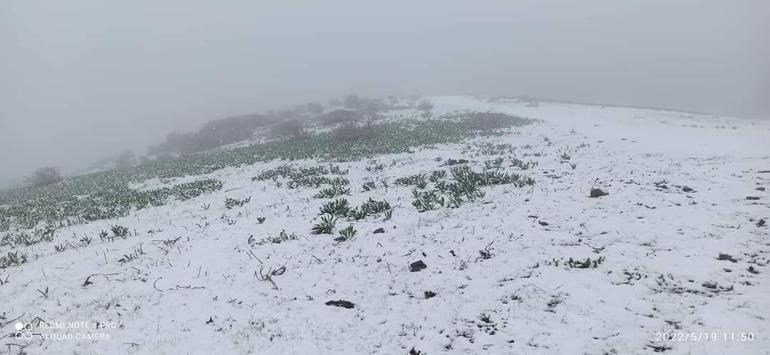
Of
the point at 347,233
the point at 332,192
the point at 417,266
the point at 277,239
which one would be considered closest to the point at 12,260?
the point at 277,239

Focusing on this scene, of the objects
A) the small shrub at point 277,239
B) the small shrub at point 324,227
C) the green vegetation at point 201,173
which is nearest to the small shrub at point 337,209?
the small shrub at point 324,227

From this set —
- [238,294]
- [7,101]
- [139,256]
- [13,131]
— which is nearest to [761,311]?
[238,294]

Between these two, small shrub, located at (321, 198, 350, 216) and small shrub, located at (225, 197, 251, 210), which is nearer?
small shrub, located at (321, 198, 350, 216)

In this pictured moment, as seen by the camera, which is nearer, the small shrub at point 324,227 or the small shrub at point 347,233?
the small shrub at point 347,233

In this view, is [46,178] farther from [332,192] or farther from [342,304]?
[342,304]

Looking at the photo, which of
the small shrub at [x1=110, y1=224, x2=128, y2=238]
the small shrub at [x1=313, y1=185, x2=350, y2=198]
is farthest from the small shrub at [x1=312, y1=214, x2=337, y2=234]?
the small shrub at [x1=110, y1=224, x2=128, y2=238]

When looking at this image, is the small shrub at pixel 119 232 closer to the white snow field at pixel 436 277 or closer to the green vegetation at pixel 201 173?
the white snow field at pixel 436 277

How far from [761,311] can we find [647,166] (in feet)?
33.7

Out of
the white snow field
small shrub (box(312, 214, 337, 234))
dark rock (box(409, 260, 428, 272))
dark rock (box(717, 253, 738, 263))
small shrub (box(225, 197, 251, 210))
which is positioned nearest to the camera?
the white snow field

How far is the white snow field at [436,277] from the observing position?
5980 mm

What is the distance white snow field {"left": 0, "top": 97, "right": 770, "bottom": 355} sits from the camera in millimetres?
5980

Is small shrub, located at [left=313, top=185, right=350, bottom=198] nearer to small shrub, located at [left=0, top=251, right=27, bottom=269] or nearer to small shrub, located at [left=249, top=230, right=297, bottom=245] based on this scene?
small shrub, located at [left=249, top=230, right=297, bottom=245]

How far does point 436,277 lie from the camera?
25.2ft

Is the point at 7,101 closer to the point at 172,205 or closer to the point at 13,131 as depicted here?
the point at 13,131
